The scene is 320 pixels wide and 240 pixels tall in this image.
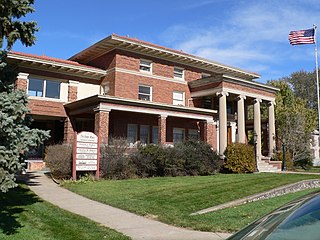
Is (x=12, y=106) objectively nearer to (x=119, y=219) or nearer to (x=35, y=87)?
(x=119, y=219)

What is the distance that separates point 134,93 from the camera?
26.7 metres

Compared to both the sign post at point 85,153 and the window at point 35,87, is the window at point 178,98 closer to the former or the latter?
the window at point 35,87

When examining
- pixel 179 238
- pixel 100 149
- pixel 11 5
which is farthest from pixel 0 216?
pixel 100 149

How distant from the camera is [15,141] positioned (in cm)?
850

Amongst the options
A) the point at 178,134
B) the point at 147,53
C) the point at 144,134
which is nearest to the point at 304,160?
the point at 178,134

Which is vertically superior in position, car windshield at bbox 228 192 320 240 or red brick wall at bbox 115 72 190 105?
red brick wall at bbox 115 72 190 105

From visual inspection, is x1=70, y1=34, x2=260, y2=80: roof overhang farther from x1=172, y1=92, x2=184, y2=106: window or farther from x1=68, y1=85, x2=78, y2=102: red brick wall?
x1=68, y1=85, x2=78, y2=102: red brick wall

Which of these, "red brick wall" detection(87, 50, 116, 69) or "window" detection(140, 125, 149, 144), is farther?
"window" detection(140, 125, 149, 144)

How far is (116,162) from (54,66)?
9.96 metres

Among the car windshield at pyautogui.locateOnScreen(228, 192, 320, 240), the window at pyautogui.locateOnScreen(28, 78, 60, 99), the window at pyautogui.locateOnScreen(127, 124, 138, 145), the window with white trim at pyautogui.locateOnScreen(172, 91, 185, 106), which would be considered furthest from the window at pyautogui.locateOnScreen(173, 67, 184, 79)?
the car windshield at pyautogui.locateOnScreen(228, 192, 320, 240)

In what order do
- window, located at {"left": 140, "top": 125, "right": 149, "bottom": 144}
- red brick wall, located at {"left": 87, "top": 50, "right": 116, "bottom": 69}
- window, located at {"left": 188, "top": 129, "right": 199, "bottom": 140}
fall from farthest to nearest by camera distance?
window, located at {"left": 188, "top": 129, "right": 199, "bottom": 140} → window, located at {"left": 140, "top": 125, "right": 149, "bottom": 144} → red brick wall, located at {"left": 87, "top": 50, "right": 116, "bottom": 69}

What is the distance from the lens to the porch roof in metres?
21.6

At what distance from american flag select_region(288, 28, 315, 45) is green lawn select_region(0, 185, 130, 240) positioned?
24863 mm

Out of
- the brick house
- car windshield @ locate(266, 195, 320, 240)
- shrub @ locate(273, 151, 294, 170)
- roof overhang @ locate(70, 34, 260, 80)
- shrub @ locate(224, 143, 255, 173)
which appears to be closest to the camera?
car windshield @ locate(266, 195, 320, 240)
